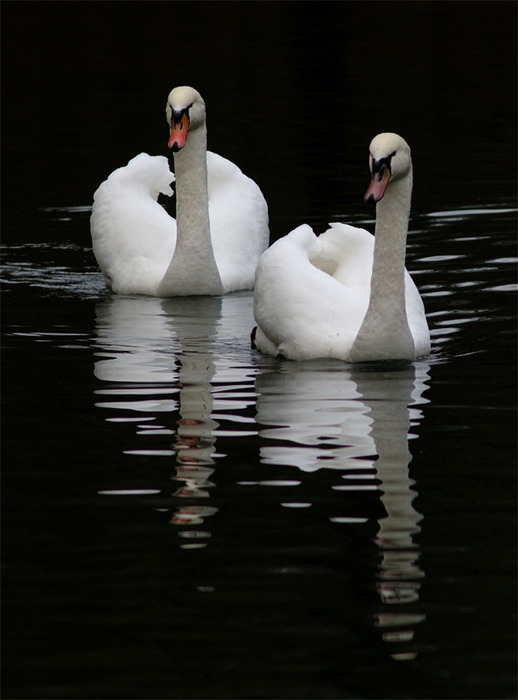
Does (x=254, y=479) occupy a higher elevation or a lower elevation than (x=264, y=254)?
lower

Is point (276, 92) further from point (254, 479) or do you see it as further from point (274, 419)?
point (254, 479)

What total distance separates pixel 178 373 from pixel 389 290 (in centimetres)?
139

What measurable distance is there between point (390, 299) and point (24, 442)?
2587 mm

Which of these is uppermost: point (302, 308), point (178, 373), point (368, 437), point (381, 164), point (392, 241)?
point (381, 164)

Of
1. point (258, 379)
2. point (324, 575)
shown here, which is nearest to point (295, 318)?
point (258, 379)

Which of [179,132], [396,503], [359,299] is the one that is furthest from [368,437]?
[179,132]

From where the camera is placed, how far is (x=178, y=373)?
10883mm

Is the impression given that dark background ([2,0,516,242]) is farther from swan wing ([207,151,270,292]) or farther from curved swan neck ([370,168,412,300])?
curved swan neck ([370,168,412,300])

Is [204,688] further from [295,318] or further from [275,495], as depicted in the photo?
[295,318]

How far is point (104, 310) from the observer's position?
43.6 ft

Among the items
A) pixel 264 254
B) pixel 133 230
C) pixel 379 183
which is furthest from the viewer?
pixel 133 230

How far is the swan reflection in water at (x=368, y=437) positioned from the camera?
7.11 m

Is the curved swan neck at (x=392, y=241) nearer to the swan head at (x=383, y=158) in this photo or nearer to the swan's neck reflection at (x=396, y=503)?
the swan head at (x=383, y=158)

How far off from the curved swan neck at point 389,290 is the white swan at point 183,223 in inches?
110
